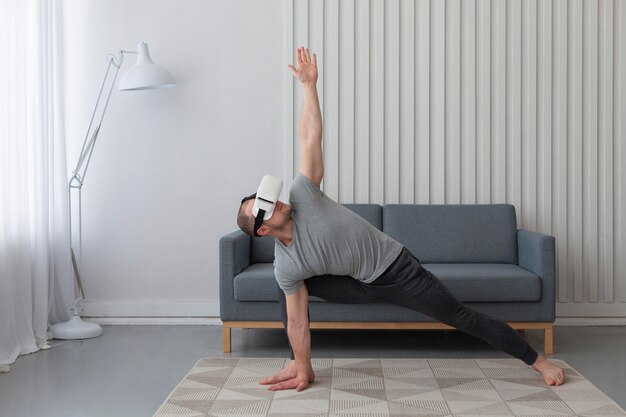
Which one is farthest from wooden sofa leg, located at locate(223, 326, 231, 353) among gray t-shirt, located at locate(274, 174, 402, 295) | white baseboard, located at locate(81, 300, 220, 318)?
gray t-shirt, located at locate(274, 174, 402, 295)

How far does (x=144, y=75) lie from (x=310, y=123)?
1.71 meters

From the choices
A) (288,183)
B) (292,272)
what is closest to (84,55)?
(288,183)

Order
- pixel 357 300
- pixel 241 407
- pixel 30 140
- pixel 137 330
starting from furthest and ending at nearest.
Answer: pixel 137 330
pixel 30 140
pixel 357 300
pixel 241 407

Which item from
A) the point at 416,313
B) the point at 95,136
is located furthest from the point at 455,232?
the point at 95,136

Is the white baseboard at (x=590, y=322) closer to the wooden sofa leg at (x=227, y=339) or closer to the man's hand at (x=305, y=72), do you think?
the wooden sofa leg at (x=227, y=339)

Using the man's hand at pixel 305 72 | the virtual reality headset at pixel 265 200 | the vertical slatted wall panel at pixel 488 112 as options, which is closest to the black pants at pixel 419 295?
the virtual reality headset at pixel 265 200

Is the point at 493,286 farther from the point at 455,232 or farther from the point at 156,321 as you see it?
the point at 156,321

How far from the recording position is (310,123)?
323 centimetres

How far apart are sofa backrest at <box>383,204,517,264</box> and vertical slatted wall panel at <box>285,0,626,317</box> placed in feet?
0.86

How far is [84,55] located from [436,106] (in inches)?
88.2

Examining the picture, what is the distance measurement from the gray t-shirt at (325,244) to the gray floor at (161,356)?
31.0 inches

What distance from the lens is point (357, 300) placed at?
134 inches

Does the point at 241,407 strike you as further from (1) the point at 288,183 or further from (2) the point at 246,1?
(2) the point at 246,1

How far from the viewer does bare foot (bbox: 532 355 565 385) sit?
11.0ft
